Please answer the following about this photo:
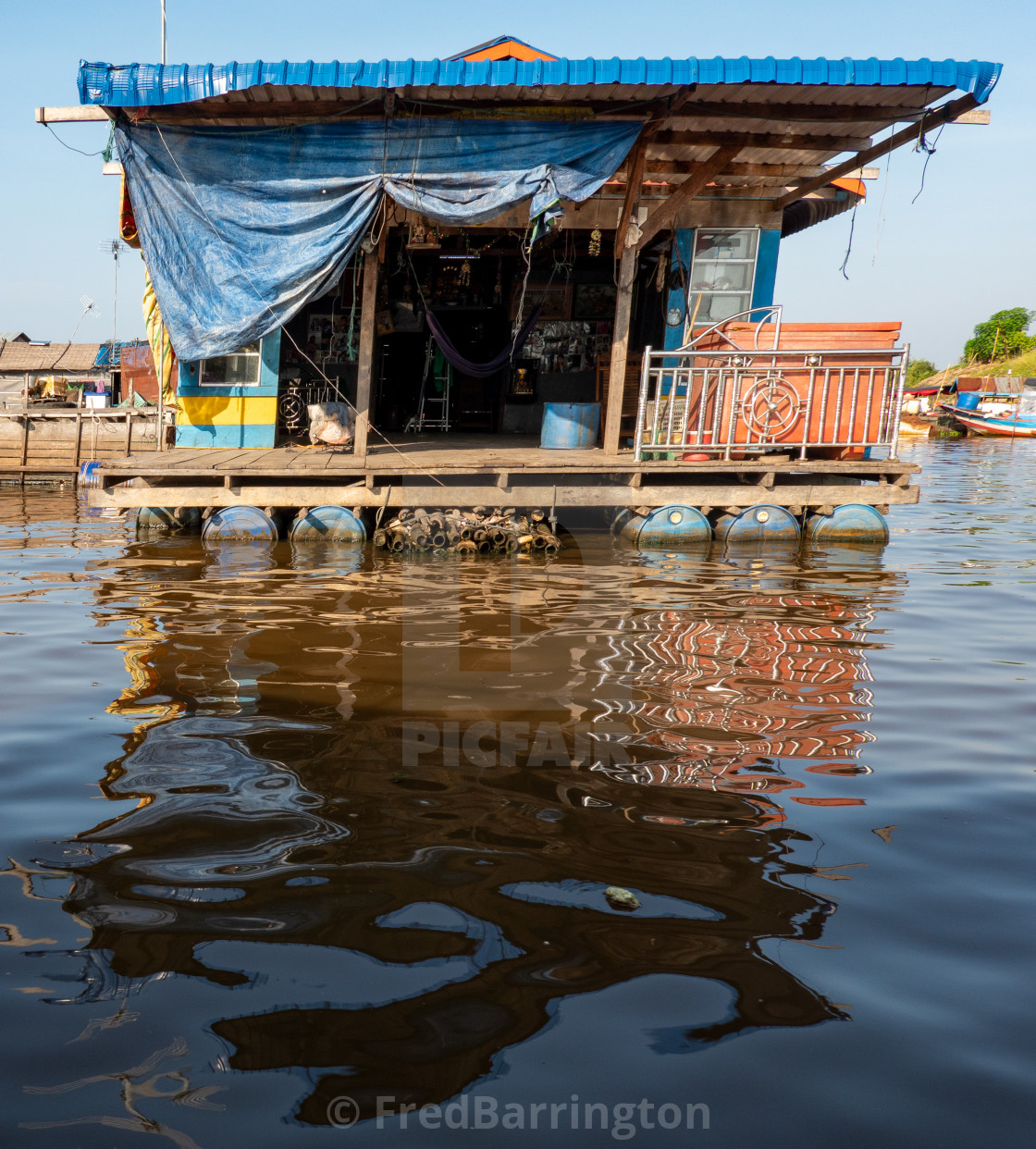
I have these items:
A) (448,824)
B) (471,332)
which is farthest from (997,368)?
(448,824)

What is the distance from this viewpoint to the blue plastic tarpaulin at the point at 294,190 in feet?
30.4

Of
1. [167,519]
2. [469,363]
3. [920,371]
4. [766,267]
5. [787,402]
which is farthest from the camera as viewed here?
[920,371]

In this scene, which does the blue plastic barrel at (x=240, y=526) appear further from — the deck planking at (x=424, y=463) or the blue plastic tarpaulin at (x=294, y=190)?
the blue plastic tarpaulin at (x=294, y=190)

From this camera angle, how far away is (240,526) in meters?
9.62

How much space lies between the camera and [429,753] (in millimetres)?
4086

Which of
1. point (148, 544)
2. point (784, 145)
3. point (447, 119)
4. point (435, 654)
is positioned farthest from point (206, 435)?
point (784, 145)

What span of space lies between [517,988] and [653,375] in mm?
10867

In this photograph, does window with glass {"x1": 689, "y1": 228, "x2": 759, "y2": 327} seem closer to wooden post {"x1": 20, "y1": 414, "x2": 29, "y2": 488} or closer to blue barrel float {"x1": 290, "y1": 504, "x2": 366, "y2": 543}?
blue barrel float {"x1": 290, "y1": 504, "x2": 366, "y2": 543}

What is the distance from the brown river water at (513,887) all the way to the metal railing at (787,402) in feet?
14.0

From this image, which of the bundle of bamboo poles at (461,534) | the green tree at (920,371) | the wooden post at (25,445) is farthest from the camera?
the green tree at (920,371)

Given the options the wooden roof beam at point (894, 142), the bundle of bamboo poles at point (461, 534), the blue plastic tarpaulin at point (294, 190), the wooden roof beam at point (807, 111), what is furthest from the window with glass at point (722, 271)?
the bundle of bamboo poles at point (461, 534)

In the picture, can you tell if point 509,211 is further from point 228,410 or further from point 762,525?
point 762,525

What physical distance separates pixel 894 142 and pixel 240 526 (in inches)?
318

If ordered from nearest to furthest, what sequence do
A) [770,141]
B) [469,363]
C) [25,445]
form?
[770,141], [469,363], [25,445]
